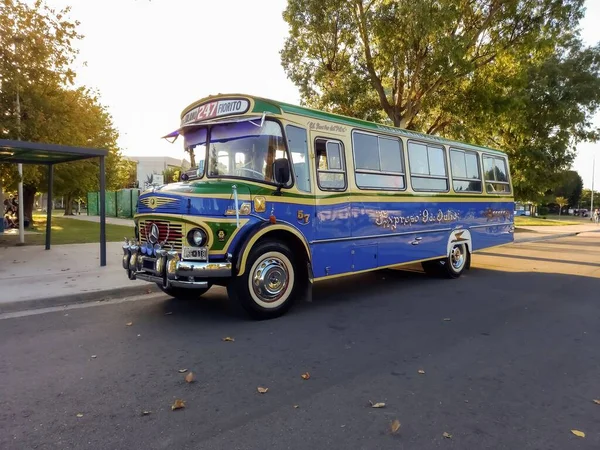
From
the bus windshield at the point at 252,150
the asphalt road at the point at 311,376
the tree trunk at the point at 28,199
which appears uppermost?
the tree trunk at the point at 28,199

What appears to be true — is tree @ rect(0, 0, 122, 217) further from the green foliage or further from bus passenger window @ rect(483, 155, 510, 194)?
bus passenger window @ rect(483, 155, 510, 194)

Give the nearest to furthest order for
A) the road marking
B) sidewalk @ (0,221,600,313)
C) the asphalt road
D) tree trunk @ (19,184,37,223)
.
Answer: the asphalt road
the road marking
sidewalk @ (0,221,600,313)
tree trunk @ (19,184,37,223)

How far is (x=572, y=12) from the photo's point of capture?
590 inches

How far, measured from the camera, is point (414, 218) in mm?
8672

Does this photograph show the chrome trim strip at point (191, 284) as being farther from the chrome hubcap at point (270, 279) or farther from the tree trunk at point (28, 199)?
the tree trunk at point (28, 199)

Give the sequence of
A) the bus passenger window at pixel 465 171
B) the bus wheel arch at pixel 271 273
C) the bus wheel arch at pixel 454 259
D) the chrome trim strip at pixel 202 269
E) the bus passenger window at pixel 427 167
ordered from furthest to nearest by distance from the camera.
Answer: the bus passenger window at pixel 465 171 → the bus wheel arch at pixel 454 259 → the bus passenger window at pixel 427 167 → the bus wheel arch at pixel 271 273 → the chrome trim strip at pixel 202 269

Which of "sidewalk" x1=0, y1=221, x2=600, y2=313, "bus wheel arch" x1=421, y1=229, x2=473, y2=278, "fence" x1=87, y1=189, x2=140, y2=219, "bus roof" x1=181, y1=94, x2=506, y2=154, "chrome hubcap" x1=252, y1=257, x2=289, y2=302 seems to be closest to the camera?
"chrome hubcap" x1=252, y1=257, x2=289, y2=302

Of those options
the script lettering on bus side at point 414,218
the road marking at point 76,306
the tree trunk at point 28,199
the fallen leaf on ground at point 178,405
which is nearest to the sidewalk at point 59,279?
the road marking at point 76,306

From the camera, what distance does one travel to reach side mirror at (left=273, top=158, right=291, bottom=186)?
20.5 ft

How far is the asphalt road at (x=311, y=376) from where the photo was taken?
3.19 meters

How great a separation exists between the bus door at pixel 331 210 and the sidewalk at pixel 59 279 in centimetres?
347

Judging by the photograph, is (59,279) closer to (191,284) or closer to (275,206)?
(191,284)

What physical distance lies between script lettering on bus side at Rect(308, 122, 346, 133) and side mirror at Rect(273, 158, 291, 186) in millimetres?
852

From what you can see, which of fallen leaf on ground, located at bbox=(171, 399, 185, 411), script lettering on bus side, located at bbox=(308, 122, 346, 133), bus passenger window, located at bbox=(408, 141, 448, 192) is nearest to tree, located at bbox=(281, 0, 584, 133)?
bus passenger window, located at bbox=(408, 141, 448, 192)
